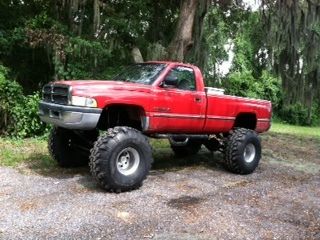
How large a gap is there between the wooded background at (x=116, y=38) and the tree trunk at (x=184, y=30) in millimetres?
30

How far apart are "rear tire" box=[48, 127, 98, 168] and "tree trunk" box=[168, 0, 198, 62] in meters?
6.00

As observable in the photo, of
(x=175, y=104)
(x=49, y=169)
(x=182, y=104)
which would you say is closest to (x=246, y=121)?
(x=182, y=104)

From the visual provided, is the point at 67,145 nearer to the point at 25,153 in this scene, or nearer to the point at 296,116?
the point at 25,153

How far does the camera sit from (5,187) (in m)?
7.11

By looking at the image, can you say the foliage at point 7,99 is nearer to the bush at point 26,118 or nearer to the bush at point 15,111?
the bush at point 15,111

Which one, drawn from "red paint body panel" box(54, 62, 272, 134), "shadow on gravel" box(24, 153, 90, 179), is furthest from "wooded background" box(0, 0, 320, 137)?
"red paint body panel" box(54, 62, 272, 134)

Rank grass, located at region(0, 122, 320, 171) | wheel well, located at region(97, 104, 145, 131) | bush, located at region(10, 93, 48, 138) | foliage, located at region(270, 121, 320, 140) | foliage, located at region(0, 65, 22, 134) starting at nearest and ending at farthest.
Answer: wheel well, located at region(97, 104, 145, 131)
grass, located at region(0, 122, 320, 171)
foliage, located at region(0, 65, 22, 134)
bush, located at region(10, 93, 48, 138)
foliage, located at region(270, 121, 320, 140)

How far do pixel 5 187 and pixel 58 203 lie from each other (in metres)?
1.24

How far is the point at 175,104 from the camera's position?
8195mm

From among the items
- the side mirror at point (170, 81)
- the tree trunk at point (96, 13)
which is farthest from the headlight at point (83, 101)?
the tree trunk at point (96, 13)

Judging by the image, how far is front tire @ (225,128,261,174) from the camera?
9.13 meters

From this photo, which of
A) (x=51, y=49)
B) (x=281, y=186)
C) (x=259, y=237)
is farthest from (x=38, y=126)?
(x=259, y=237)

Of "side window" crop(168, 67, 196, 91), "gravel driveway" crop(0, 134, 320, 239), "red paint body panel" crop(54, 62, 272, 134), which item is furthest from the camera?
"side window" crop(168, 67, 196, 91)

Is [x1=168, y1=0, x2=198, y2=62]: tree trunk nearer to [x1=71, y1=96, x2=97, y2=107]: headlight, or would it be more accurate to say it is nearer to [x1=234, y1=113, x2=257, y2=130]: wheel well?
[x1=234, y1=113, x2=257, y2=130]: wheel well
